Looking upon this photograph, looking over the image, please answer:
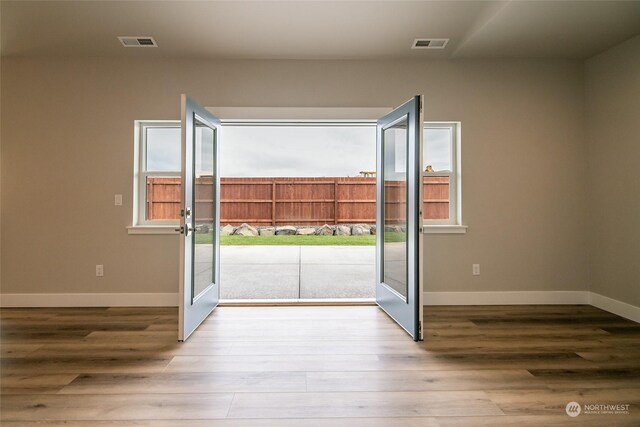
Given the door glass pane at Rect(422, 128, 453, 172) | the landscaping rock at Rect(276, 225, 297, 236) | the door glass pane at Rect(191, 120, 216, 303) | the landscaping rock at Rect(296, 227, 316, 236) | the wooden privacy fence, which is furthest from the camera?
the landscaping rock at Rect(296, 227, 316, 236)

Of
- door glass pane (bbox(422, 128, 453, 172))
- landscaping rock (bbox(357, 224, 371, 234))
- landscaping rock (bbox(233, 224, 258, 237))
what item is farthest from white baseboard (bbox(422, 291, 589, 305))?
landscaping rock (bbox(233, 224, 258, 237))

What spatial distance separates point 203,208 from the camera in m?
3.36

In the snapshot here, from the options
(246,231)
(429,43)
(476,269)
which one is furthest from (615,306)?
A: (246,231)

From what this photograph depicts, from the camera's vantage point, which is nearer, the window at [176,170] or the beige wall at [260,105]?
the beige wall at [260,105]

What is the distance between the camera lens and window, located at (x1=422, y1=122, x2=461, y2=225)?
3.89 m

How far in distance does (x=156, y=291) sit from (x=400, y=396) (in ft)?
9.21

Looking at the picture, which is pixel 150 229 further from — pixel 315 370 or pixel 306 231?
pixel 306 231

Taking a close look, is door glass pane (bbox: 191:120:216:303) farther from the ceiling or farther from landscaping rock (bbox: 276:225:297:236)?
landscaping rock (bbox: 276:225:297:236)

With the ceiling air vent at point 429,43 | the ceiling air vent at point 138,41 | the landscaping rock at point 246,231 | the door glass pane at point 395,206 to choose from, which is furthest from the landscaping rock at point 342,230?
the ceiling air vent at point 138,41

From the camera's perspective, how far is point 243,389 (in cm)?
207

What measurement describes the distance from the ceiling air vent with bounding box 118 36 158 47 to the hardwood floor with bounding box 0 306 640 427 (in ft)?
8.55

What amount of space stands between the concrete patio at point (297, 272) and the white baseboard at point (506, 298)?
3.06 feet

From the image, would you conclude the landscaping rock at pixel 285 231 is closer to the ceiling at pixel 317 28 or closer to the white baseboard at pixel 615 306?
the ceiling at pixel 317 28

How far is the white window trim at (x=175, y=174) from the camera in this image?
376 centimetres
